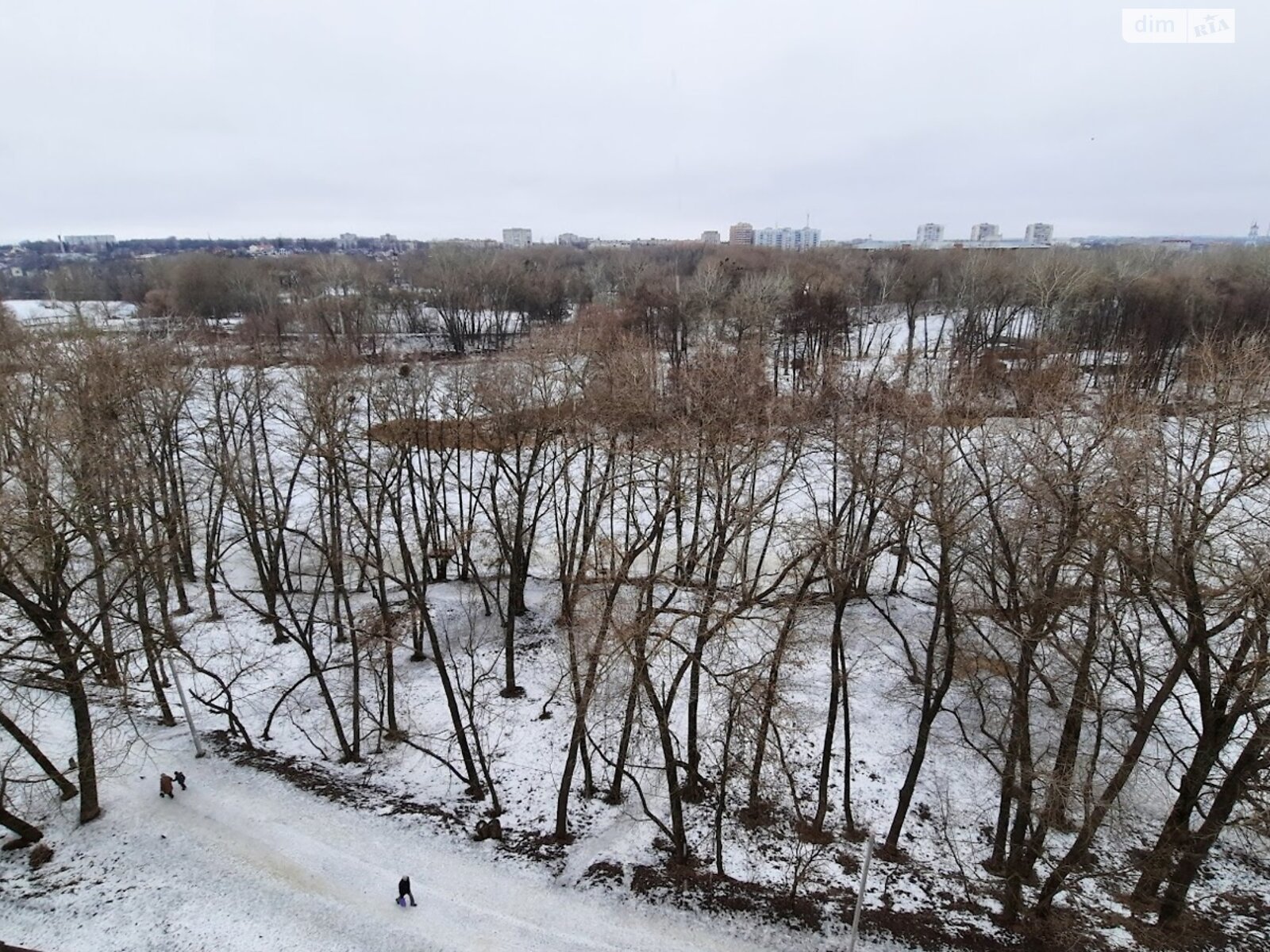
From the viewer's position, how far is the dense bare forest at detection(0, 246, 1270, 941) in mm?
12070

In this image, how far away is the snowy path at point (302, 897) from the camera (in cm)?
1255

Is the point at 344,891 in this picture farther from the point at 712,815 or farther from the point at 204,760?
the point at 712,815

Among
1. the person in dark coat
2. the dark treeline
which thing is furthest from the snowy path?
the dark treeline

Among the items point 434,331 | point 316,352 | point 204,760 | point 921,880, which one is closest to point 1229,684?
point 921,880

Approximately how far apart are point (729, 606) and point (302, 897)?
33.2ft

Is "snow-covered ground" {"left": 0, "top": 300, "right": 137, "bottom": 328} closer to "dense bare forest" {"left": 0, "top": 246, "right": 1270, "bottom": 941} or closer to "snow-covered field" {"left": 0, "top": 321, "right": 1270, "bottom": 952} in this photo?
"dense bare forest" {"left": 0, "top": 246, "right": 1270, "bottom": 941}

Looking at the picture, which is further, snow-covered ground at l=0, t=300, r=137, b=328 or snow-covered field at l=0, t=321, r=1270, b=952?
snow-covered ground at l=0, t=300, r=137, b=328

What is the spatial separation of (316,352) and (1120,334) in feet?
163

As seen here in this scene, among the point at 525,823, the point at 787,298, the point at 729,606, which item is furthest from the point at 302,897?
the point at 787,298

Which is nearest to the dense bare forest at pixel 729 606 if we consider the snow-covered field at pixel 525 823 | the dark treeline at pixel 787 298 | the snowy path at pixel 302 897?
the snow-covered field at pixel 525 823

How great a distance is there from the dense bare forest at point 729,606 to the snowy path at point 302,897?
1.47m

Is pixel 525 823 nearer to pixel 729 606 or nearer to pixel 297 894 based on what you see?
pixel 297 894

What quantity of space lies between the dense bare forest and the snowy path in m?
1.47

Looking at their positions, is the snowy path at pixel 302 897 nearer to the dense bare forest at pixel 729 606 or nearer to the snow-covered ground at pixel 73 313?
the dense bare forest at pixel 729 606
